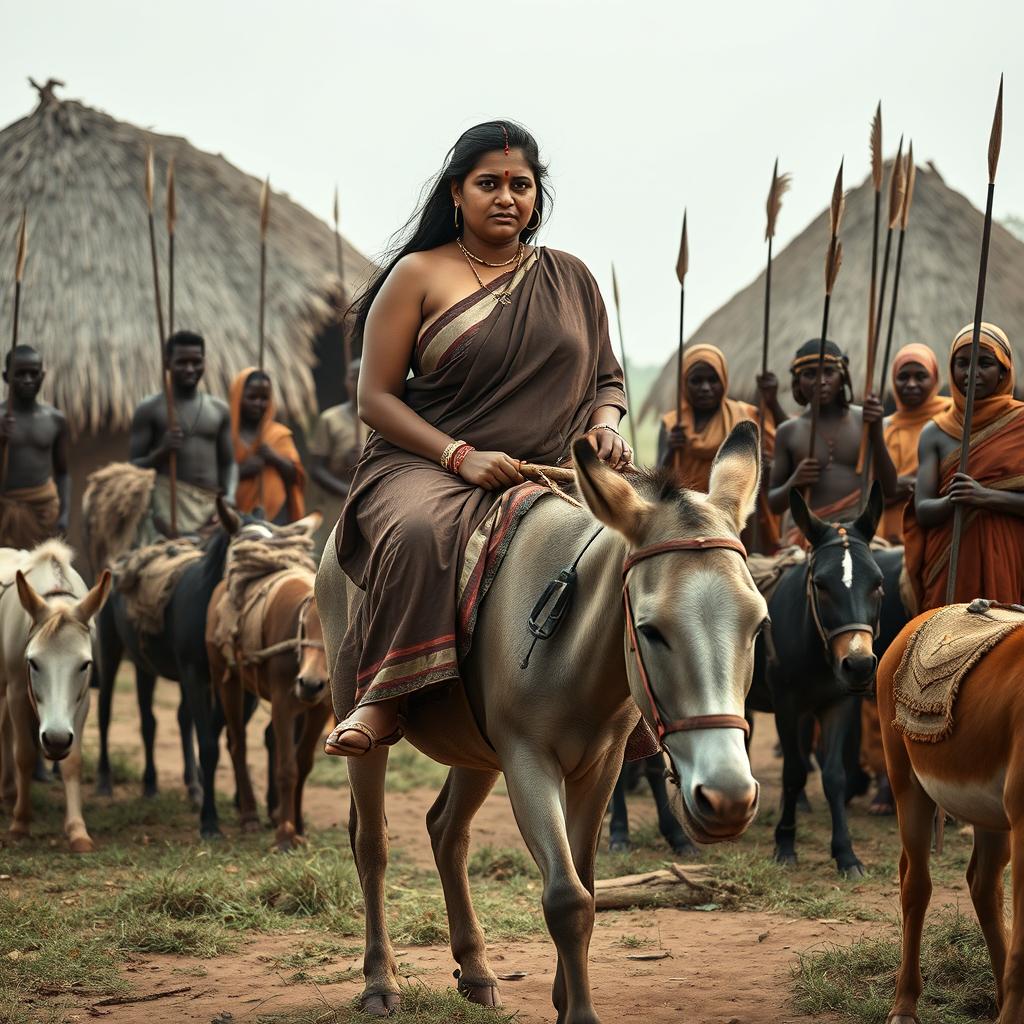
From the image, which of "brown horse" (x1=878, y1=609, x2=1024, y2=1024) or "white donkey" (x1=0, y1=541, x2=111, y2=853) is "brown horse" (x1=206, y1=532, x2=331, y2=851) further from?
"brown horse" (x1=878, y1=609, x2=1024, y2=1024)

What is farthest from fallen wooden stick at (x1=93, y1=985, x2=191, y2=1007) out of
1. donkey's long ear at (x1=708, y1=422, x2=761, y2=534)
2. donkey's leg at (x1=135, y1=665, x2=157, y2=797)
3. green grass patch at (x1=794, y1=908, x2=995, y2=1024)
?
donkey's leg at (x1=135, y1=665, x2=157, y2=797)

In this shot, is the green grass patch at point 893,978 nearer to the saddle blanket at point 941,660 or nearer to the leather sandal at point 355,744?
the saddle blanket at point 941,660

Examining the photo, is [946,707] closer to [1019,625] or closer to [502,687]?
[1019,625]

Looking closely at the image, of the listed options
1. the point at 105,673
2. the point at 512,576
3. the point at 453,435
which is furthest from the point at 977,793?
the point at 105,673

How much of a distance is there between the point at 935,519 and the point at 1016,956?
324 centimetres

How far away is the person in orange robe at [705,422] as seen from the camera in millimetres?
9391

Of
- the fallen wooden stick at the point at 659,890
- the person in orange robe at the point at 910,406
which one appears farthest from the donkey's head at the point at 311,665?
the person in orange robe at the point at 910,406

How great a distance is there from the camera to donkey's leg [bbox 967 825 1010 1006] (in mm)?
4371

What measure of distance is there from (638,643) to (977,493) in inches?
142

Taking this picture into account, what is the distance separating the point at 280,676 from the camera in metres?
8.30

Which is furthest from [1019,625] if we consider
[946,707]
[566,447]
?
[566,447]

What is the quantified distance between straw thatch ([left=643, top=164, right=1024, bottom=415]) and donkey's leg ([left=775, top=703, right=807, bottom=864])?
801 centimetres

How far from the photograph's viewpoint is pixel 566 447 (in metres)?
4.49

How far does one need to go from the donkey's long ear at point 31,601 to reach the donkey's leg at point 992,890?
5.15 m
